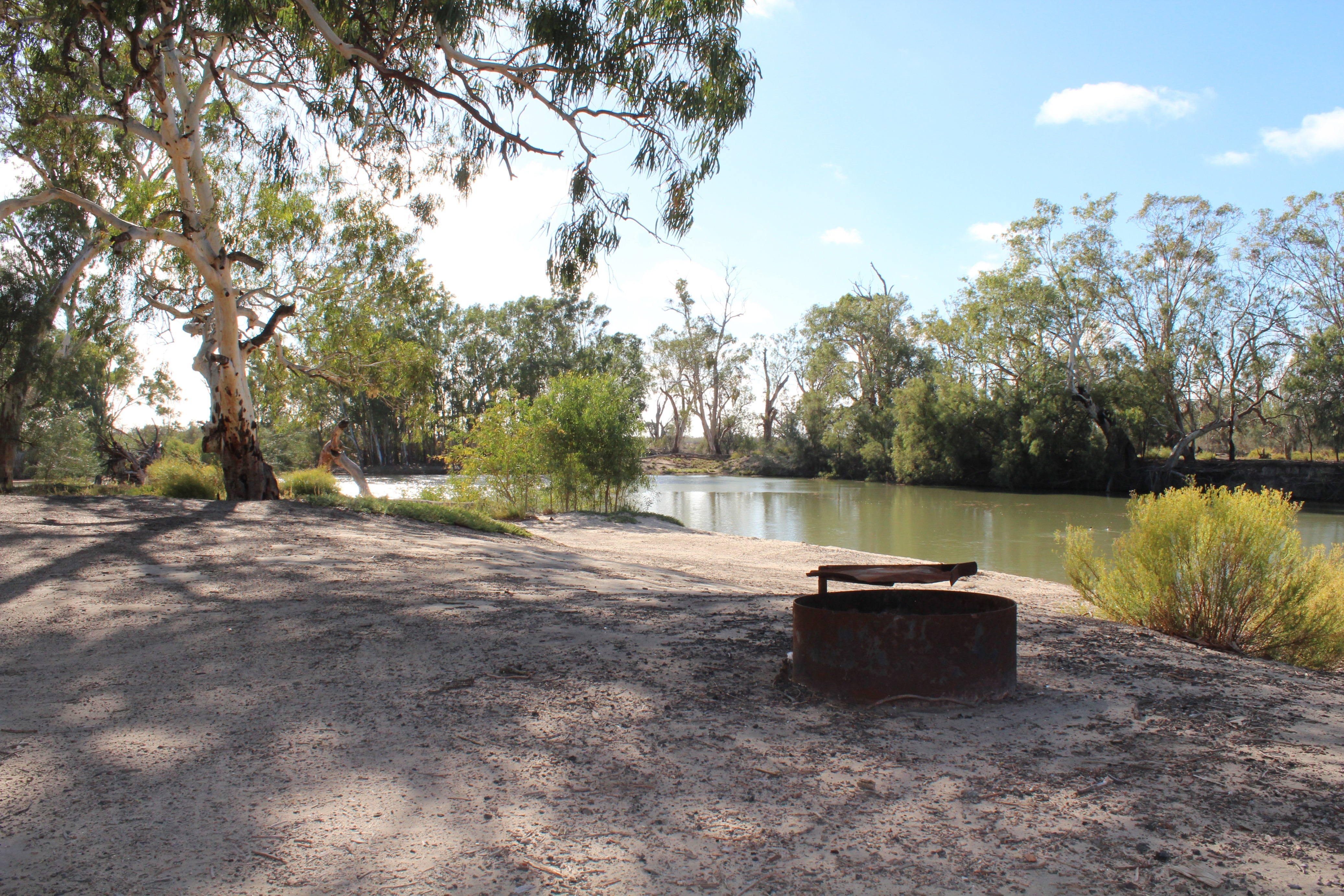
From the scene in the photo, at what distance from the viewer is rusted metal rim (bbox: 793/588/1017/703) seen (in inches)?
128

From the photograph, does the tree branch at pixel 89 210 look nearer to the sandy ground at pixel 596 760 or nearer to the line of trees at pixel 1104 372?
the sandy ground at pixel 596 760

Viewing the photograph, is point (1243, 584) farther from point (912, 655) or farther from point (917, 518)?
point (917, 518)

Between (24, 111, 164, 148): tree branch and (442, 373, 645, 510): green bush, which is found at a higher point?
(24, 111, 164, 148): tree branch

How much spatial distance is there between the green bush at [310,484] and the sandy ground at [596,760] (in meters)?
8.16

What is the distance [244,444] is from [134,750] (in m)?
9.29

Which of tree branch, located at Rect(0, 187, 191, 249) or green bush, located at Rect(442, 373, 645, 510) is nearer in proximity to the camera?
tree branch, located at Rect(0, 187, 191, 249)

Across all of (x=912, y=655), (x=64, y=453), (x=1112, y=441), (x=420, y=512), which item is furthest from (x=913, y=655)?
(x=1112, y=441)

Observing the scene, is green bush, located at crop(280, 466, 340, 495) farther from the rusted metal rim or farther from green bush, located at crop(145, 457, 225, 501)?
the rusted metal rim

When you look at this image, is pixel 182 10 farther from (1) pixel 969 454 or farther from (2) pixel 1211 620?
(1) pixel 969 454

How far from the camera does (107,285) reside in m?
15.8

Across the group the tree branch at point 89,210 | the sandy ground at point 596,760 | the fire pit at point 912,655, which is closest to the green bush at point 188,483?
the tree branch at point 89,210

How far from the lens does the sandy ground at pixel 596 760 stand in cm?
204

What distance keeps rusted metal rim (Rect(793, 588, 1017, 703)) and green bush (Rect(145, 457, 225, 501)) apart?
10.7 metres

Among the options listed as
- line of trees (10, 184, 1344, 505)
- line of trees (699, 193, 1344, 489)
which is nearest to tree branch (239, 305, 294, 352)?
line of trees (10, 184, 1344, 505)
